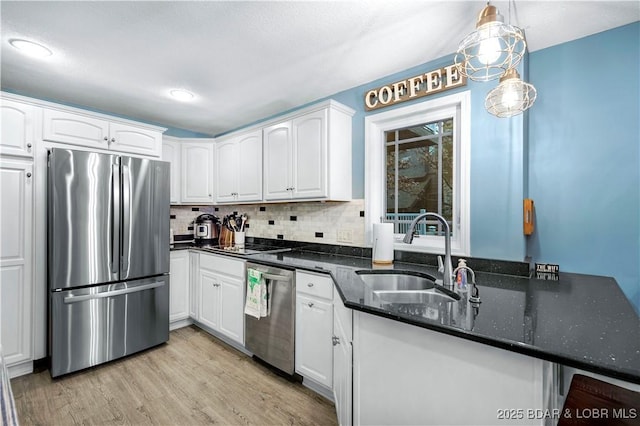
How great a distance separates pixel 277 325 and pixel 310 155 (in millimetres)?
1465

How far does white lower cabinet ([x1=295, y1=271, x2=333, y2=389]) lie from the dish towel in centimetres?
34

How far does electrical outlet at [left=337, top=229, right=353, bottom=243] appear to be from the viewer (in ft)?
9.10

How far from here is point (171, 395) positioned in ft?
7.06

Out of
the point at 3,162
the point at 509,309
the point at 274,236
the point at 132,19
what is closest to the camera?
the point at 509,309

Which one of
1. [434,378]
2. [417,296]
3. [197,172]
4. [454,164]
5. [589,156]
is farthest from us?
[197,172]

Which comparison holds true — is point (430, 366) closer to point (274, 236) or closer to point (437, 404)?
point (437, 404)

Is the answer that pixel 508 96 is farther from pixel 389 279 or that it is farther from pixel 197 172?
pixel 197 172

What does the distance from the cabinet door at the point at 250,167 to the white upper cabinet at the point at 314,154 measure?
0.87 feet

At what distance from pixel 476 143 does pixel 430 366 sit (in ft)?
5.20

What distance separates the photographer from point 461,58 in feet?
6.97

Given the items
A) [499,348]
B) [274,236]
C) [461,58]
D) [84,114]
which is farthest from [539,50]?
[84,114]

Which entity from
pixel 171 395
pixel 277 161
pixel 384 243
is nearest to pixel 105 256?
pixel 171 395

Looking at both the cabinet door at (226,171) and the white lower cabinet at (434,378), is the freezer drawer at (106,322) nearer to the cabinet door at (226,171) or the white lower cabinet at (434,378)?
the cabinet door at (226,171)

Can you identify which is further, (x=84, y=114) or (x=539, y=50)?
(x=84, y=114)
